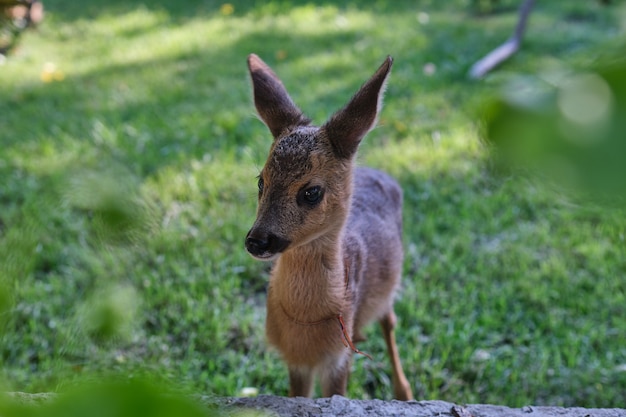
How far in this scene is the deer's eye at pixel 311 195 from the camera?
2137mm

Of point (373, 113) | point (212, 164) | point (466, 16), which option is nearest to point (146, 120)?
point (212, 164)

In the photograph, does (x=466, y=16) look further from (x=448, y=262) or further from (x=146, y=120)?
(x=448, y=262)

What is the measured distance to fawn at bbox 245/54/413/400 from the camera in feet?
6.95

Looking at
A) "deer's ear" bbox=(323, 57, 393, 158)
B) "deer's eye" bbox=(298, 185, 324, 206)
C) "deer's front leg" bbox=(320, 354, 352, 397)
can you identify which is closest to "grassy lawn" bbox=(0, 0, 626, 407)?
"deer's ear" bbox=(323, 57, 393, 158)

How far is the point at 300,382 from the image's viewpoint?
2.66 metres

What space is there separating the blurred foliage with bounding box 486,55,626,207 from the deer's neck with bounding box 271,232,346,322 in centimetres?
201

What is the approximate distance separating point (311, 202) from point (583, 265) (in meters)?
2.51

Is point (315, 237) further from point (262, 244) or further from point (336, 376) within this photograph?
point (336, 376)

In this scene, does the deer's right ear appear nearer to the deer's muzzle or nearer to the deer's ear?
the deer's ear

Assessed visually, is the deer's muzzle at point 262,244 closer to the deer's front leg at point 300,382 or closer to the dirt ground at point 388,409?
the dirt ground at point 388,409

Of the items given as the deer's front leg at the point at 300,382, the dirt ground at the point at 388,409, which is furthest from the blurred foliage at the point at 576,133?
the deer's front leg at the point at 300,382

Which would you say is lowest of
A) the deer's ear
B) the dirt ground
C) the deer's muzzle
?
the dirt ground

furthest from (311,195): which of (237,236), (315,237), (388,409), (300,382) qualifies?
(237,236)

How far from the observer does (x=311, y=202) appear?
7.10 ft
